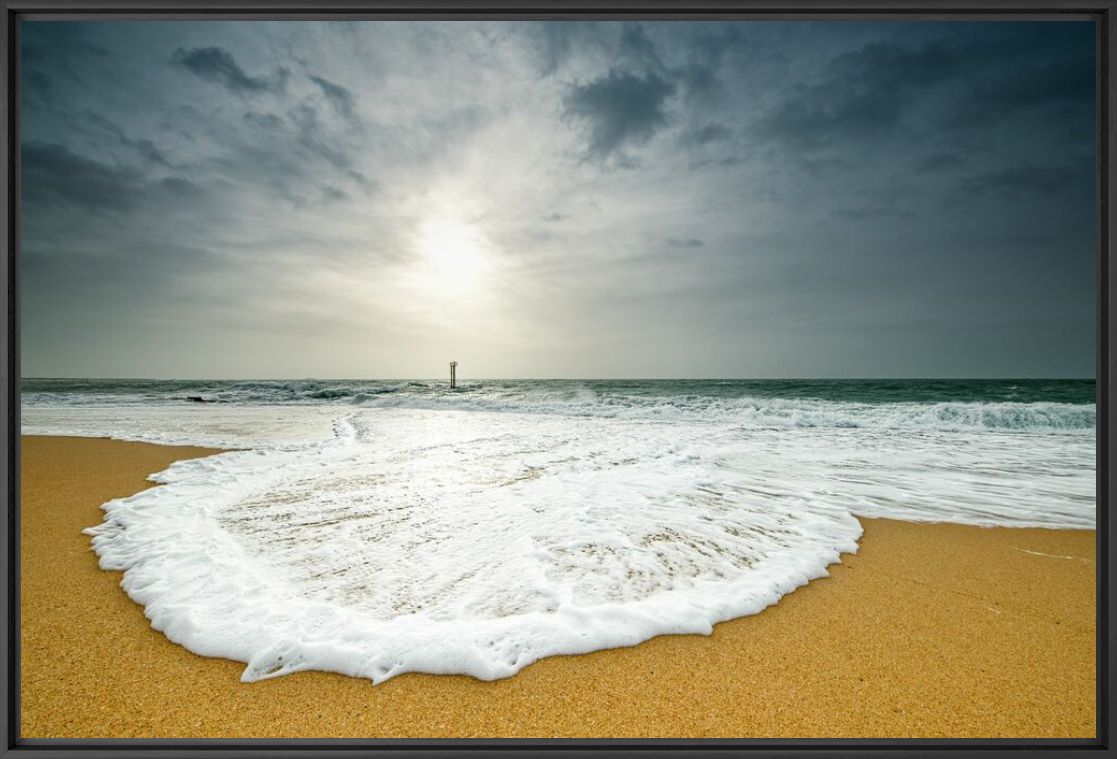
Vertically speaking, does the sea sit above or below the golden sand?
above

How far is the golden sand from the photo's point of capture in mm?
1185

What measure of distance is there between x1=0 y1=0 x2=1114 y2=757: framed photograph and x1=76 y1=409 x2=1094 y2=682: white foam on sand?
0.02 metres

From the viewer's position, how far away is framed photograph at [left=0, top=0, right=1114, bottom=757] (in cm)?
117

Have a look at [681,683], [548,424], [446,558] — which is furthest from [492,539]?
[548,424]

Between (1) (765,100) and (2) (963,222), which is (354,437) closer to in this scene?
(1) (765,100)

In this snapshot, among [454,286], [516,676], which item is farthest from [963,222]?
[516,676]

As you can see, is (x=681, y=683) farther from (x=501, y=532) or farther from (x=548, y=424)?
(x=548, y=424)

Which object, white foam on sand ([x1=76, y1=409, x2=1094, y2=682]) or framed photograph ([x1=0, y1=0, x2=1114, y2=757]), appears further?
white foam on sand ([x1=76, y1=409, x2=1094, y2=682])

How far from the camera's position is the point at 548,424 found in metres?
8.71

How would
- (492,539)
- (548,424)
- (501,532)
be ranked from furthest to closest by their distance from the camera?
(548,424)
(501,532)
(492,539)

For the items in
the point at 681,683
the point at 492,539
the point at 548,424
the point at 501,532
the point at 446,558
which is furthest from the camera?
the point at 548,424

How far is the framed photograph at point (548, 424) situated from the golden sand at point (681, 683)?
0.04ft

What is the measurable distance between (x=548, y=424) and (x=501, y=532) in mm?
6177

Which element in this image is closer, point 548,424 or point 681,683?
point 681,683
